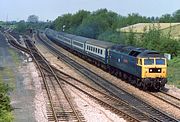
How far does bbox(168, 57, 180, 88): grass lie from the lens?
114 ft

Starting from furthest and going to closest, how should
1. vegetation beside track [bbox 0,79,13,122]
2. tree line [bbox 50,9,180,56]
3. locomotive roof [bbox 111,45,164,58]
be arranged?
tree line [bbox 50,9,180,56] < locomotive roof [bbox 111,45,164,58] < vegetation beside track [bbox 0,79,13,122]

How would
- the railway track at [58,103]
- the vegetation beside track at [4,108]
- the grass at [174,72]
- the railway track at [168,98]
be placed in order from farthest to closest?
the grass at [174,72] < the railway track at [168,98] < the railway track at [58,103] < the vegetation beside track at [4,108]

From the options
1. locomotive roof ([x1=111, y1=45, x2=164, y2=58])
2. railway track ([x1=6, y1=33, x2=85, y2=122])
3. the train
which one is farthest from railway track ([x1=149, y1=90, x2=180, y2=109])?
railway track ([x1=6, y1=33, x2=85, y2=122])

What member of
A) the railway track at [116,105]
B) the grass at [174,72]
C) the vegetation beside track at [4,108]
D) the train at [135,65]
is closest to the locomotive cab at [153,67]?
the train at [135,65]

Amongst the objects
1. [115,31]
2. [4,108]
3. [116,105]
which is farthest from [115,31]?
[4,108]

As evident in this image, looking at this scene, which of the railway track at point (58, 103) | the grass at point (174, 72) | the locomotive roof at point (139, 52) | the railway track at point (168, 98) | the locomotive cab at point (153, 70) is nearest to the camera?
the railway track at point (58, 103)

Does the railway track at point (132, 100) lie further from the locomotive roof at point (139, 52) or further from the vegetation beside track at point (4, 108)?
the vegetation beside track at point (4, 108)

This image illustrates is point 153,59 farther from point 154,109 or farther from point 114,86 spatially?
point 154,109

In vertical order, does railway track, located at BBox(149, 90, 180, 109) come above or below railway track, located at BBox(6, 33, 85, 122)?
below

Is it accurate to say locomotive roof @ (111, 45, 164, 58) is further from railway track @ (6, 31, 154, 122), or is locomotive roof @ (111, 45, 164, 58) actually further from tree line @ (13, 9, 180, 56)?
tree line @ (13, 9, 180, 56)

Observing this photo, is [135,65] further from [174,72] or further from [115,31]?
[115,31]

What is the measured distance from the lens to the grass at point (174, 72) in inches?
1369

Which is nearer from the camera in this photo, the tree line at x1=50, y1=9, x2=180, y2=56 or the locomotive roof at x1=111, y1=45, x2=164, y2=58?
the locomotive roof at x1=111, y1=45, x2=164, y2=58

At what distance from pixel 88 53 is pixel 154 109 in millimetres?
28302
